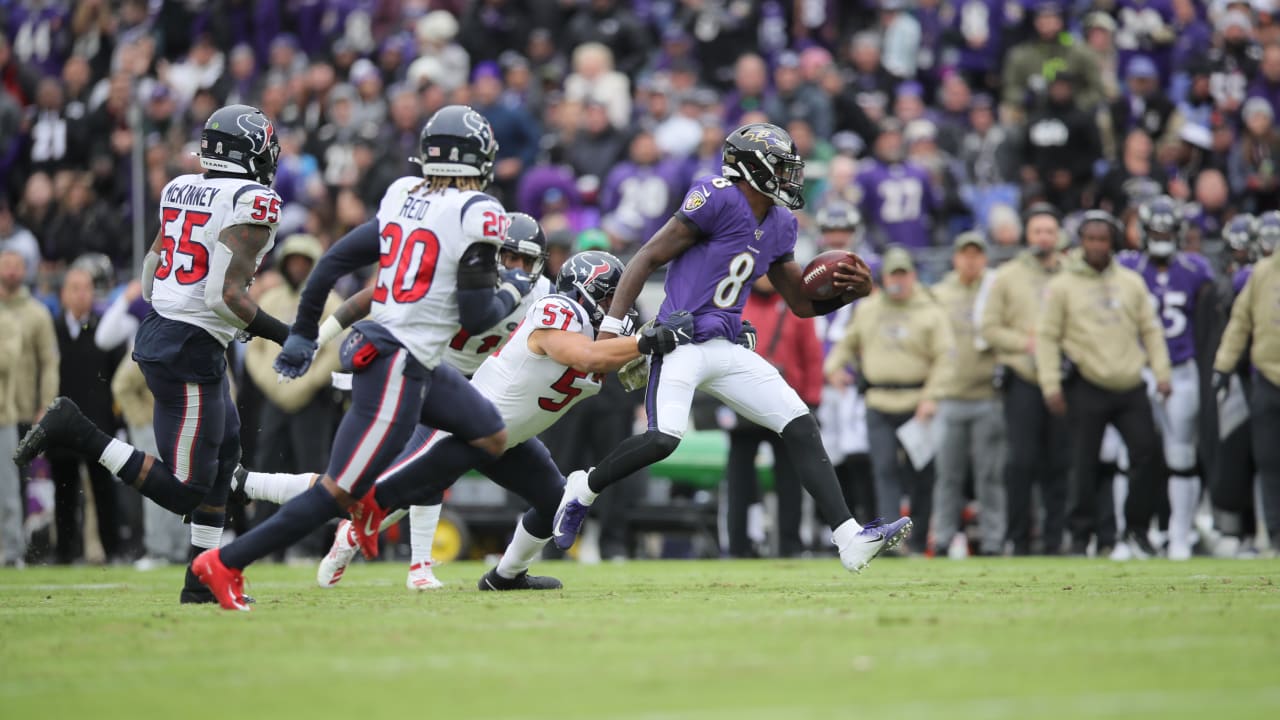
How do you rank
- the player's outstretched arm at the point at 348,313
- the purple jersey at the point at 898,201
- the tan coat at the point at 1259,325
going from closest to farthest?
the player's outstretched arm at the point at 348,313 → the tan coat at the point at 1259,325 → the purple jersey at the point at 898,201

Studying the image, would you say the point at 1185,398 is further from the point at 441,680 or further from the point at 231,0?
the point at 231,0

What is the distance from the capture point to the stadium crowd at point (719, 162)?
13.2 metres

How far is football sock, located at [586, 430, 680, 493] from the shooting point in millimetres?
8320

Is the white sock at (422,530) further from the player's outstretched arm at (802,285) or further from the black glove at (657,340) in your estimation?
the player's outstretched arm at (802,285)

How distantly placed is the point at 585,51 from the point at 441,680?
1446 centimetres

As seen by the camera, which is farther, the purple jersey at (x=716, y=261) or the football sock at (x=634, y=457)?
the purple jersey at (x=716, y=261)

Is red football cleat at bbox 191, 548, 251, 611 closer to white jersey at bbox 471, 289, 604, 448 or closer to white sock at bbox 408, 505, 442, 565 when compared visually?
white jersey at bbox 471, 289, 604, 448

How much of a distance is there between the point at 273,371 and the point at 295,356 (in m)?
6.18

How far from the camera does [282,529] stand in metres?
6.93

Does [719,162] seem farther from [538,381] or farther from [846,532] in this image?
[846,532]

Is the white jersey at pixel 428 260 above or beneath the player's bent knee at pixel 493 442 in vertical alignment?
above

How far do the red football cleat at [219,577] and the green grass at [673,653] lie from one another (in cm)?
12

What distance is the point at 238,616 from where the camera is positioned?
696cm

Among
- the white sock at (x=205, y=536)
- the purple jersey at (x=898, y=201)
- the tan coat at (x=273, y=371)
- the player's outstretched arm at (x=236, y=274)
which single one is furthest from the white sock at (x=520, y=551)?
the purple jersey at (x=898, y=201)
